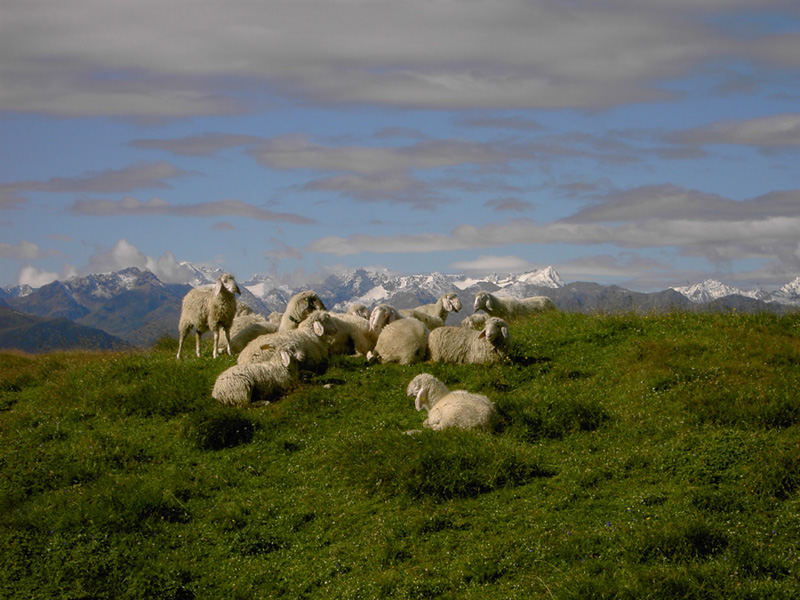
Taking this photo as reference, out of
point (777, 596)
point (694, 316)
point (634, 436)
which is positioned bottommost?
point (777, 596)

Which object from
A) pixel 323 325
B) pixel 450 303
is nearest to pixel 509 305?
pixel 450 303

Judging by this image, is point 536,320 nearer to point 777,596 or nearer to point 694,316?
point 694,316

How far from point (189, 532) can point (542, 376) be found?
7.85m

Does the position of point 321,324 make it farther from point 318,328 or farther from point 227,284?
point 227,284

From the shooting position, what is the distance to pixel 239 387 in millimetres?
15844

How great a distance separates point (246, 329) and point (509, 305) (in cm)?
901

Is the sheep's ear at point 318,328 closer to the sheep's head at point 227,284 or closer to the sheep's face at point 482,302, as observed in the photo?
the sheep's head at point 227,284

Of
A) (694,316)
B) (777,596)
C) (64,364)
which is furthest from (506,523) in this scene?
(64,364)

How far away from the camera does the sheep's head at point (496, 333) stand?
55.8ft

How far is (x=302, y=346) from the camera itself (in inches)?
690

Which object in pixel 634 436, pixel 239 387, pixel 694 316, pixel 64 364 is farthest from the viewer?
pixel 64 364

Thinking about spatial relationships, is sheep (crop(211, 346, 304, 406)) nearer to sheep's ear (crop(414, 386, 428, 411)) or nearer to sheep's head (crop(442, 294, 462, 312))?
sheep's ear (crop(414, 386, 428, 411))

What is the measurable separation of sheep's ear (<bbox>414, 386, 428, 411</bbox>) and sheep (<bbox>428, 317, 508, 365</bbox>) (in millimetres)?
2836

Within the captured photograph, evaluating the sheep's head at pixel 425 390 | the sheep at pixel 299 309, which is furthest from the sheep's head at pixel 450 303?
the sheep's head at pixel 425 390
